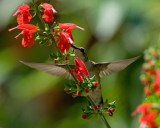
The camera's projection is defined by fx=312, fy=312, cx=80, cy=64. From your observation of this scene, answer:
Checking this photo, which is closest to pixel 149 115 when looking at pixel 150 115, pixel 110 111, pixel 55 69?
pixel 150 115

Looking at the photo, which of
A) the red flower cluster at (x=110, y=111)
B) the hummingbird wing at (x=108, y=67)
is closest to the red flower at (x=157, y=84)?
the red flower cluster at (x=110, y=111)

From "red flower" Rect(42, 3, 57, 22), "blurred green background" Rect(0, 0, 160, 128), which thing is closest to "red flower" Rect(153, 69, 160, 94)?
"red flower" Rect(42, 3, 57, 22)

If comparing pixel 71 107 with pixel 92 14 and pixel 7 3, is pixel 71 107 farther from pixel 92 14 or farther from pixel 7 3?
pixel 7 3

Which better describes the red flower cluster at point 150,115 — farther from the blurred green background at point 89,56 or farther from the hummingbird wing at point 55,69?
the blurred green background at point 89,56

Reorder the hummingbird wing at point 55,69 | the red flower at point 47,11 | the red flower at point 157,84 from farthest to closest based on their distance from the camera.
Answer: the hummingbird wing at point 55,69 → the red flower at point 47,11 → the red flower at point 157,84

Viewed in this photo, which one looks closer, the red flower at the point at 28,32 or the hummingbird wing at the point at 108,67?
the red flower at the point at 28,32

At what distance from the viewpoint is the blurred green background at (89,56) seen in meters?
2.71

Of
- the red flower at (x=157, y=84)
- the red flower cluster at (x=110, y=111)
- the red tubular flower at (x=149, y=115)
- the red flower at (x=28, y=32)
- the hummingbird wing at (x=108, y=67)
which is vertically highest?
the red flower at (x=157, y=84)

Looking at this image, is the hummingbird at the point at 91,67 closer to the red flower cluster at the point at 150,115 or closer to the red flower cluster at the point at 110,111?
the red flower cluster at the point at 110,111

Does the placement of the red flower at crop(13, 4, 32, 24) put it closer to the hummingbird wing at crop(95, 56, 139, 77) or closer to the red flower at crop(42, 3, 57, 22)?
the red flower at crop(42, 3, 57, 22)

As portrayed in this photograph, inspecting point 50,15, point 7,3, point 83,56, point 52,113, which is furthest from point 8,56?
point 50,15

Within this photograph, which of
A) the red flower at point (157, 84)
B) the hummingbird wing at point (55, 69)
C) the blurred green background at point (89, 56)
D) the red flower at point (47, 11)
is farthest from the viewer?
the blurred green background at point (89, 56)

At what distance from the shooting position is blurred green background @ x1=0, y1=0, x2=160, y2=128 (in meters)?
2.71

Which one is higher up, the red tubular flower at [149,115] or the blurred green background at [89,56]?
the red tubular flower at [149,115]
